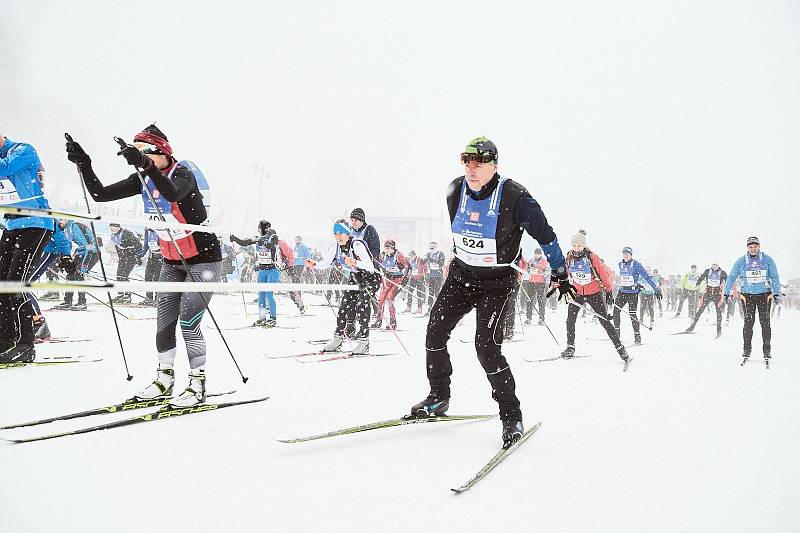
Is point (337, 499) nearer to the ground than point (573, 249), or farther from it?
nearer to the ground

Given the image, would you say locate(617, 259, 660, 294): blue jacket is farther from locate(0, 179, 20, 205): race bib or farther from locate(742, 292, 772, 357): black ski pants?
locate(0, 179, 20, 205): race bib

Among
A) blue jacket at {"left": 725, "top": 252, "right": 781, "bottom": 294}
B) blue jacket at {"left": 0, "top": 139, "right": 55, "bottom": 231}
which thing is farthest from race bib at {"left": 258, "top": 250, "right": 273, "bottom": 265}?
blue jacket at {"left": 725, "top": 252, "right": 781, "bottom": 294}

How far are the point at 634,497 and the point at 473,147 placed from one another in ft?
7.92

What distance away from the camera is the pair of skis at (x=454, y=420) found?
2612 mm

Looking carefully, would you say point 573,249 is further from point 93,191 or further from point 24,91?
point 24,91

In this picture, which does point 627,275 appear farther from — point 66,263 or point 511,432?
point 66,263

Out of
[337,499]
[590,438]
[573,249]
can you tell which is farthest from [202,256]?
[573,249]

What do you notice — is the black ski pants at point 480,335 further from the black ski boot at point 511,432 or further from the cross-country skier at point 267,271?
the cross-country skier at point 267,271

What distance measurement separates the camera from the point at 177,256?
376cm

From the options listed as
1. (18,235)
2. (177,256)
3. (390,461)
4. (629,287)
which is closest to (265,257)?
(18,235)

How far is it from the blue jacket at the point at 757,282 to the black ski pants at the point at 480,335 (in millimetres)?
7287

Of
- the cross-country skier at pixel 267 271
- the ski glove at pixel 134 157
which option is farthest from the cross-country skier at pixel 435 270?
the ski glove at pixel 134 157

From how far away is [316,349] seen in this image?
7.53 m

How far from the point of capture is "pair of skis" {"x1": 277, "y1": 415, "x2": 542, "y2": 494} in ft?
8.57
